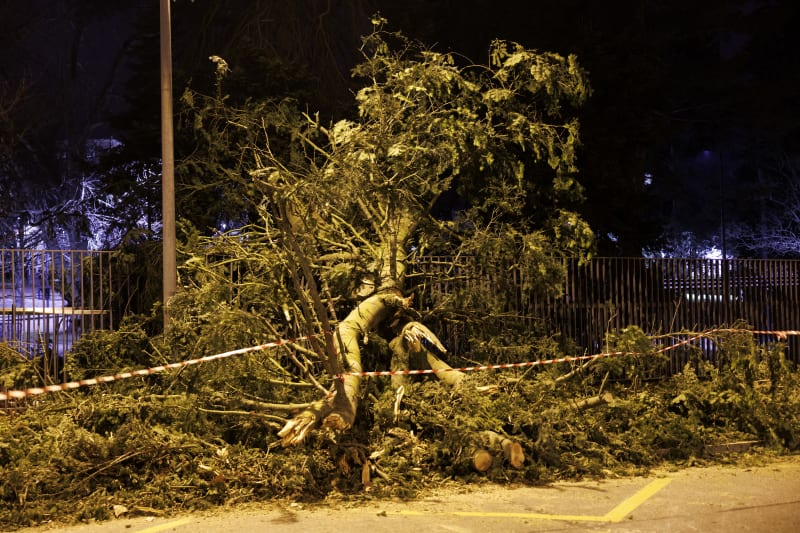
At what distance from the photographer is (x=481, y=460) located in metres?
7.62

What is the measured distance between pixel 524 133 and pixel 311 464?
5889 mm

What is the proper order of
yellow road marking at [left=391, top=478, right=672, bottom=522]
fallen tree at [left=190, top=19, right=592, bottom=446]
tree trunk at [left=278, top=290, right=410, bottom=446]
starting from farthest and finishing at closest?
fallen tree at [left=190, top=19, right=592, bottom=446], tree trunk at [left=278, top=290, right=410, bottom=446], yellow road marking at [left=391, top=478, right=672, bottom=522]

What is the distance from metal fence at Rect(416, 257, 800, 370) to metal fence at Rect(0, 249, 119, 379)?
4208mm

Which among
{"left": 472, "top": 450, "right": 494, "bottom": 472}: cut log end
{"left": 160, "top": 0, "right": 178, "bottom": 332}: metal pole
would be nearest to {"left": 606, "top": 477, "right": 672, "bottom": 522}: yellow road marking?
{"left": 472, "top": 450, "right": 494, "bottom": 472}: cut log end

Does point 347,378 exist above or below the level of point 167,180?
below

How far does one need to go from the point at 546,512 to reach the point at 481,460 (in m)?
1.10

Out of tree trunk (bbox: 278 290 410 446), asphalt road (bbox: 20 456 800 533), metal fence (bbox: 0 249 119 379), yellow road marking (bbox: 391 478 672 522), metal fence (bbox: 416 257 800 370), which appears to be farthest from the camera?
metal fence (bbox: 416 257 800 370)

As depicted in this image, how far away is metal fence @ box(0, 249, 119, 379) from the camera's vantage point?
32.2 ft

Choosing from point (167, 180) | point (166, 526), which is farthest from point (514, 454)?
point (167, 180)

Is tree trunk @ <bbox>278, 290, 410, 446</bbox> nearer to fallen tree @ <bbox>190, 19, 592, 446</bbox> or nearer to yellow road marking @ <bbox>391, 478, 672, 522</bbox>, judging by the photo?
fallen tree @ <bbox>190, 19, 592, 446</bbox>

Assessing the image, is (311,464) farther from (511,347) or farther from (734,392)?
(734,392)

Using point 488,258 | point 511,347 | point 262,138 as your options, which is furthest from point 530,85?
point 262,138

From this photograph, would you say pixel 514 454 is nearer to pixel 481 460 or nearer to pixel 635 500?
pixel 481 460

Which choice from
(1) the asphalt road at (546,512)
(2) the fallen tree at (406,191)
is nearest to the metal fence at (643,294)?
(2) the fallen tree at (406,191)
